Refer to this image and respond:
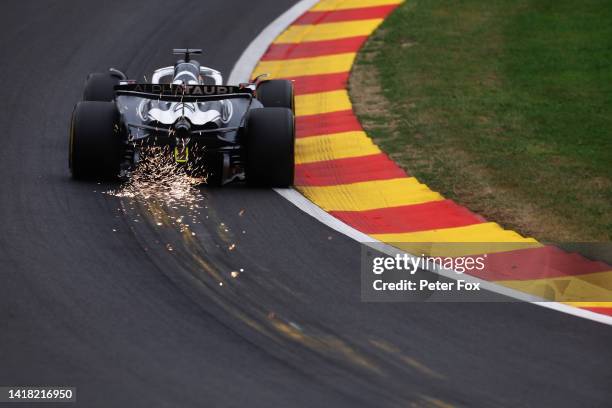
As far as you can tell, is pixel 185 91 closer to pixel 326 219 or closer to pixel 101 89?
pixel 101 89

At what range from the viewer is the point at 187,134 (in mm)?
13320

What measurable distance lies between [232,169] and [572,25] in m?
9.15

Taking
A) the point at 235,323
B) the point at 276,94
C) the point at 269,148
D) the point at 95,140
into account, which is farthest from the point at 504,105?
the point at 235,323

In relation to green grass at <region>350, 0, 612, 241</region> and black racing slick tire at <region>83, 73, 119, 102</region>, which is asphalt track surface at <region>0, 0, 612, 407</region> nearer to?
black racing slick tire at <region>83, 73, 119, 102</region>

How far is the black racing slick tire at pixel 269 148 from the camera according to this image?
537 inches

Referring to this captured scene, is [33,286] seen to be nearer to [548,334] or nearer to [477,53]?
[548,334]

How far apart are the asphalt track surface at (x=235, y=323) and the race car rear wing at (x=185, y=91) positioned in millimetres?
1018

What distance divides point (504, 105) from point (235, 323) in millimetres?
7911

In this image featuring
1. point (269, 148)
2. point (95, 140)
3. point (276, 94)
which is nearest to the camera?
point (95, 140)

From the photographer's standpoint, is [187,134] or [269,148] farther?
[269,148]

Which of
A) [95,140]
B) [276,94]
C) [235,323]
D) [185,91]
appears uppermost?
[185,91]

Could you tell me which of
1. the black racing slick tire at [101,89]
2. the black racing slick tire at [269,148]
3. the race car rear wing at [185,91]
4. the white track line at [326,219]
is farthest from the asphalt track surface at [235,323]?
the black racing slick tire at [101,89]

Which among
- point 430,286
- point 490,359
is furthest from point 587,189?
point 490,359

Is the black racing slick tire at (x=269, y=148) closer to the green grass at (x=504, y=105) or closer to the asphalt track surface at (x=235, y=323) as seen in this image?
the asphalt track surface at (x=235, y=323)
